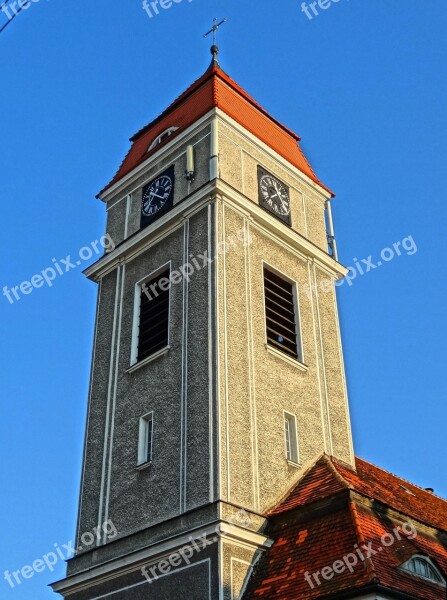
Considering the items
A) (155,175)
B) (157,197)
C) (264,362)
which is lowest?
(264,362)

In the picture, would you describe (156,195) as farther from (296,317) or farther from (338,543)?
(338,543)

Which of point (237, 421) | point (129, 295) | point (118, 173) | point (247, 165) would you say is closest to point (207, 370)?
point (237, 421)

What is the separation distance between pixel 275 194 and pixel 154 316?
5168 millimetres

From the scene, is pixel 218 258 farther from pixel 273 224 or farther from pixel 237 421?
pixel 237 421

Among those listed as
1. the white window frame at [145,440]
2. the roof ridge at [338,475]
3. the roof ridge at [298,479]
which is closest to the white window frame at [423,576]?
the roof ridge at [338,475]

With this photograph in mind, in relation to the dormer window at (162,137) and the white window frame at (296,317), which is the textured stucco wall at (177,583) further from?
the dormer window at (162,137)

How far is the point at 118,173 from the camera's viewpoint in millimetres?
24609

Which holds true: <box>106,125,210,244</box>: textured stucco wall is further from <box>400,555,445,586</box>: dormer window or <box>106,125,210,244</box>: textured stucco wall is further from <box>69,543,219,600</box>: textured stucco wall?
<box>400,555,445,586</box>: dormer window

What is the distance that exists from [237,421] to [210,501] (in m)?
1.96

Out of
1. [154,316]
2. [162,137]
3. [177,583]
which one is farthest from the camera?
[162,137]

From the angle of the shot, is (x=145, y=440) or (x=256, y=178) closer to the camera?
(x=145, y=440)

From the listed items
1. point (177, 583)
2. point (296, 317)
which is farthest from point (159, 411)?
point (296, 317)

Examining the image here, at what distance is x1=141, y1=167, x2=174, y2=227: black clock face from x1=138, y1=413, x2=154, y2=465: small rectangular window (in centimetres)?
583

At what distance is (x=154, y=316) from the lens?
1980 centimetres
